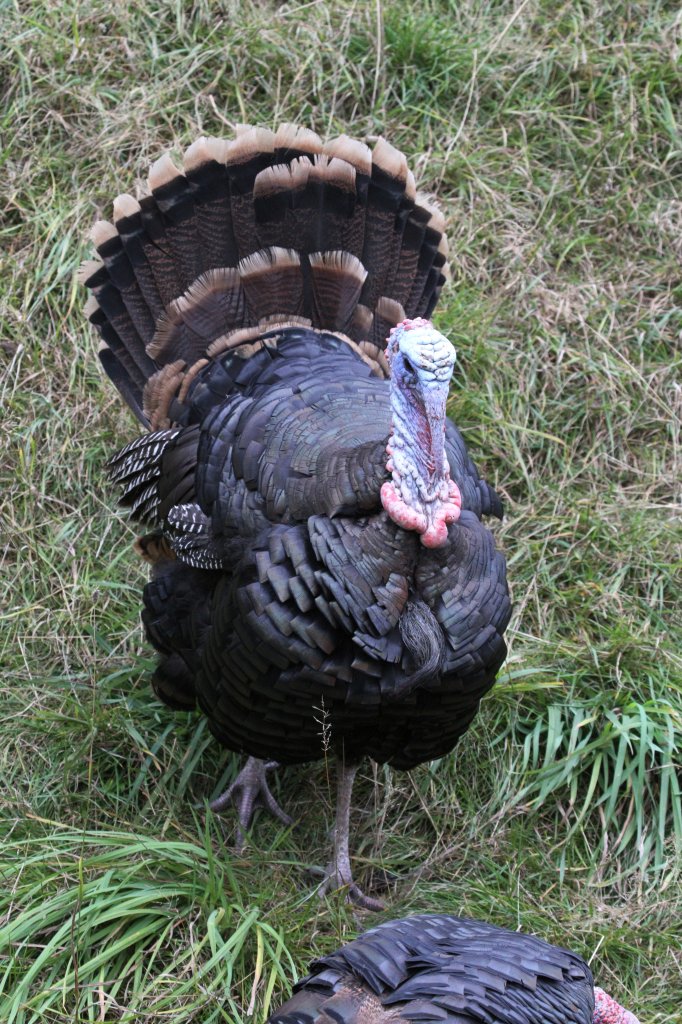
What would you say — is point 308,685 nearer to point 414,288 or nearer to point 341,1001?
point 341,1001

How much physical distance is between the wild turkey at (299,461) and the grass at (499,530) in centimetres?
41

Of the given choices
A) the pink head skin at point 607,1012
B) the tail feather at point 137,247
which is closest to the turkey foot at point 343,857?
the pink head skin at point 607,1012

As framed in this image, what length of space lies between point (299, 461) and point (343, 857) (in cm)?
145

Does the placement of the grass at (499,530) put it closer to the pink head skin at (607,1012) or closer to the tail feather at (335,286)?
the pink head skin at (607,1012)

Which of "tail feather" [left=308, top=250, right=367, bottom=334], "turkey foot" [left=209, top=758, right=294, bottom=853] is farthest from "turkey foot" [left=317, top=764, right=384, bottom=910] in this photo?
"tail feather" [left=308, top=250, right=367, bottom=334]

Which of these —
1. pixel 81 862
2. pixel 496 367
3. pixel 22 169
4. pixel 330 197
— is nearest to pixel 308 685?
pixel 81 862

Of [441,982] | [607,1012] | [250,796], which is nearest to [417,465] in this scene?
[441,982]

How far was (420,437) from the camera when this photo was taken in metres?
3.44

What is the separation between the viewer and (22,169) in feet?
18.9

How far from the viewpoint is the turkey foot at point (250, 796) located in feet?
14.9

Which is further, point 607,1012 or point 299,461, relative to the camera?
point 299,461

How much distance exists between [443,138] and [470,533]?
2.94 metres

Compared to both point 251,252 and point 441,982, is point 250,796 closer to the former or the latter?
point 441,982

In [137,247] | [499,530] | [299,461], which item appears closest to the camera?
[299,461]
